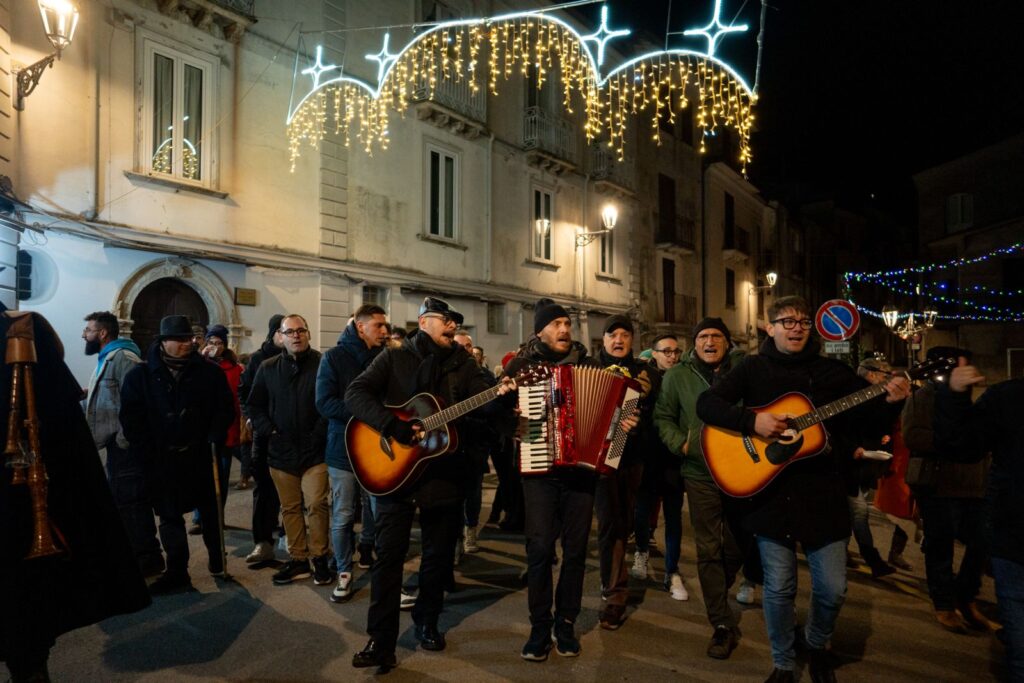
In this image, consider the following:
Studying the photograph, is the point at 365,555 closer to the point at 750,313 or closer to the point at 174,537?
the point at 174,537

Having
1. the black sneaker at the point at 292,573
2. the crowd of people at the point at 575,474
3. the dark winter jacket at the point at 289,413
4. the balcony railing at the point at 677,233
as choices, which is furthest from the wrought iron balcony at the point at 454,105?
the black sneaker at the point at 292,573

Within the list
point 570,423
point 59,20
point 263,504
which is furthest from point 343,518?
point 59,20

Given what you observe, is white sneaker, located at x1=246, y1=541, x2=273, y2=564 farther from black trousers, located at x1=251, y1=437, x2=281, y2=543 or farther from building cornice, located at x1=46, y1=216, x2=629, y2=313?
building cornice, located at x1=46, y1=216, x2=629, y2=313

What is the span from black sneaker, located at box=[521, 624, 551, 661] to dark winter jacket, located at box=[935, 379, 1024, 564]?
242 cm

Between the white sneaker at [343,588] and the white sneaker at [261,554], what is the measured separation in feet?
3.65

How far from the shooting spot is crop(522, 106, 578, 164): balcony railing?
18.5 metres

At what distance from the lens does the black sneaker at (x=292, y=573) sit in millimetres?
5258

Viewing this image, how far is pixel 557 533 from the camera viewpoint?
4090mm

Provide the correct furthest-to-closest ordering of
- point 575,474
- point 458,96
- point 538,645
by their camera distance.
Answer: point 458,96
point 575,474
point 538,645

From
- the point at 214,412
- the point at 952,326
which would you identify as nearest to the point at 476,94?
the point at 214,412

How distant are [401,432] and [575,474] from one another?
1.15 meters

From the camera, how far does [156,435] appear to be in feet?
17.0

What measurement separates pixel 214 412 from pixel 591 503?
11.0ft

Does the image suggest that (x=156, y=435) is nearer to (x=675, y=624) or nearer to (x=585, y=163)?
(x=675, y=624)
